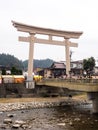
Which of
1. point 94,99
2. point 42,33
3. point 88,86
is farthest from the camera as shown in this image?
point 42,33

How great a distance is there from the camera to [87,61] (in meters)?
69.0

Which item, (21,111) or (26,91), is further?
(26,91)

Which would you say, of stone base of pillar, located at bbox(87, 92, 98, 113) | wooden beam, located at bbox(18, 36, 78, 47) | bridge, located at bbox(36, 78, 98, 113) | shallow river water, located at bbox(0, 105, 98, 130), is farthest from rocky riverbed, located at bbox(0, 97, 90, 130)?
wooden beam, located at bbox(18, 36, 78, 47)

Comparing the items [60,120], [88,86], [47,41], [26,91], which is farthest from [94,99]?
[47,41]

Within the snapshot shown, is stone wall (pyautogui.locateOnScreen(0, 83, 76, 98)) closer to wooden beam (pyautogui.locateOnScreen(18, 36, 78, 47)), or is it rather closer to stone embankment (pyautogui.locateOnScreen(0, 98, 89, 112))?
stone embankment (pyautogui.locateOnScreen(0, 98, 89, 112))

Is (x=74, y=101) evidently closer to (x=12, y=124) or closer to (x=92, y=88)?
(x=92, y=88)

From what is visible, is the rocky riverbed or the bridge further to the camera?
the bridge

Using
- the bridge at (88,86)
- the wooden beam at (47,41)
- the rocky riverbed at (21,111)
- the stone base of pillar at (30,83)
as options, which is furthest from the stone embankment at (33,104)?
the wooden beam at (47,41)

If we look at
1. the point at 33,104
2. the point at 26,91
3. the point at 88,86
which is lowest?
the point at 33,104

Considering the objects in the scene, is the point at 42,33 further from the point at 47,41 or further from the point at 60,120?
the point at 60,120

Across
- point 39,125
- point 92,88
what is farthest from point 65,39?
point 39,125

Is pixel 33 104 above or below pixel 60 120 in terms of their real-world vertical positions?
above

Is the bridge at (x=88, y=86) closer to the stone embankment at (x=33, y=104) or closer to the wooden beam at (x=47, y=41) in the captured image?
the stone embankment at (x=33, y=104)

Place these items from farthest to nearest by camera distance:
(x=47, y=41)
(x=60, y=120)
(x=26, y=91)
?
(x=47, y=41), (x=26, y=91), (x=60, y=120)
